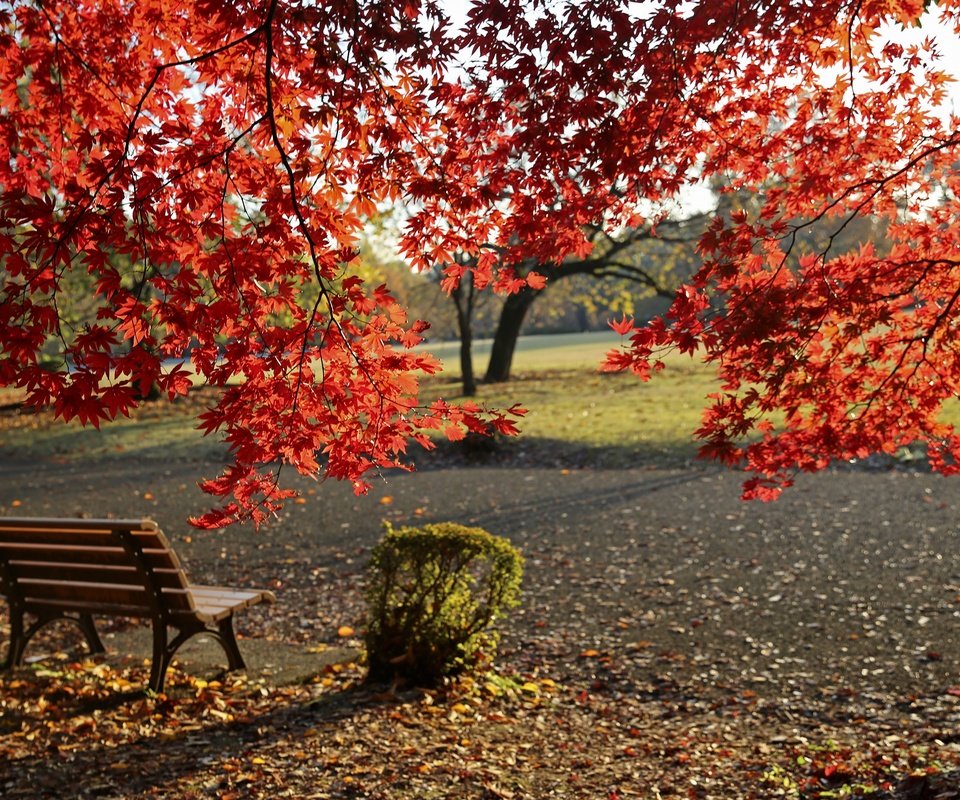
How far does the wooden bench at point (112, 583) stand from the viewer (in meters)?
5.78

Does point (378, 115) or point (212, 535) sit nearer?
point (378, 115)

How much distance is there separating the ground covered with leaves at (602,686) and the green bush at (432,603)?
185mm

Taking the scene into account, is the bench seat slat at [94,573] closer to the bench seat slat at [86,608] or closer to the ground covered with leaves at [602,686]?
the bench seat slat at [86,608]

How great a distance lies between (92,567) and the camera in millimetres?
5992

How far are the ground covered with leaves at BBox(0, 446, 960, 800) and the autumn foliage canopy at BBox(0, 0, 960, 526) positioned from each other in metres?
1.32

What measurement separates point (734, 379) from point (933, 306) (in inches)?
49.3

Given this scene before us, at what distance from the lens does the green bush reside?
575 centimetres

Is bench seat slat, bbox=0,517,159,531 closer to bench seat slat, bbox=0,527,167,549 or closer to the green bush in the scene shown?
bench seat slat, bbox=0,527,167,549

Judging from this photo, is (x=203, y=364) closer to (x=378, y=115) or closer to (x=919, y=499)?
(x=378, y=115)

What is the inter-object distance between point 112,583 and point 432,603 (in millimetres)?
1920

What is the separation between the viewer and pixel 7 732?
5.30 m

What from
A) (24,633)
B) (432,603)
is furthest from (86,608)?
(432,603)

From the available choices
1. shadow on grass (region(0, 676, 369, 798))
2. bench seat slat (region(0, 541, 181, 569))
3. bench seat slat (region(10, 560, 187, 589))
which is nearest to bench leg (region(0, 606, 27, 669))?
bench seat slat (region(10, 560, 187, 589))

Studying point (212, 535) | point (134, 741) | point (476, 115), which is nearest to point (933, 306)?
point (476, 115)
